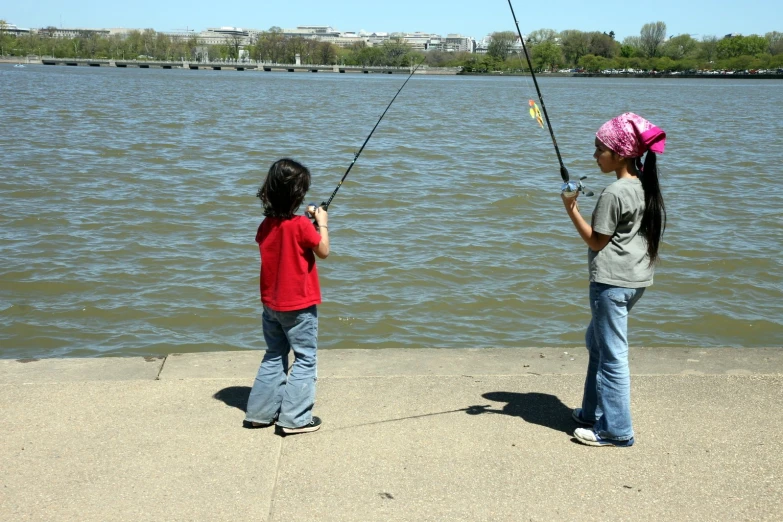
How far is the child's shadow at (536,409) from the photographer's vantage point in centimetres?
430

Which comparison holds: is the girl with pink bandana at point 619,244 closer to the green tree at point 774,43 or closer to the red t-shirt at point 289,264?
the red t-shirt at point 289,264

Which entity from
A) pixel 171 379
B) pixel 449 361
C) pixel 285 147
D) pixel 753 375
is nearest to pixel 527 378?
pixel 449 361

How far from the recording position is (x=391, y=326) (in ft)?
27.3

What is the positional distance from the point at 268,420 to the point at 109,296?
5286 millimetres

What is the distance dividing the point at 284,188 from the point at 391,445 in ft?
4.09

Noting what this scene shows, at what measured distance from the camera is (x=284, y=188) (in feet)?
13.3

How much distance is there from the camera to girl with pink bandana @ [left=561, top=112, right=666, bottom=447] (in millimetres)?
3895

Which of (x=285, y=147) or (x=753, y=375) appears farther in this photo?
(x=285, y=147)

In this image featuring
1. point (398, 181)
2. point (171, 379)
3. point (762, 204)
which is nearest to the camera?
point (171, 379)

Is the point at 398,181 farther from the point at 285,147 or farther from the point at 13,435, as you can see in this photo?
the point at 13,435

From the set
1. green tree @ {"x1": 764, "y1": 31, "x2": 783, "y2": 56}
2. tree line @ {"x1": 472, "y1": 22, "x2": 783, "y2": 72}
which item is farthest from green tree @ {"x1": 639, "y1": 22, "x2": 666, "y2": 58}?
green tree @ {"x1": 764, "y1": 31, "x2": 783, "y2": 56}

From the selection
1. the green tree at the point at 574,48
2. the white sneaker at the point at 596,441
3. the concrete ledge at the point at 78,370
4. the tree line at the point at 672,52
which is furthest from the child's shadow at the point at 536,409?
the tree line at the point at 672,52

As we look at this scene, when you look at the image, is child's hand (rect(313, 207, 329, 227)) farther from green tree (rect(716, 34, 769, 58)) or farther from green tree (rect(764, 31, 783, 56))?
green tree (rect(764, 31, 783, 56))

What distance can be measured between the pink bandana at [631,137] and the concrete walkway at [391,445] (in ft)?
4.33
